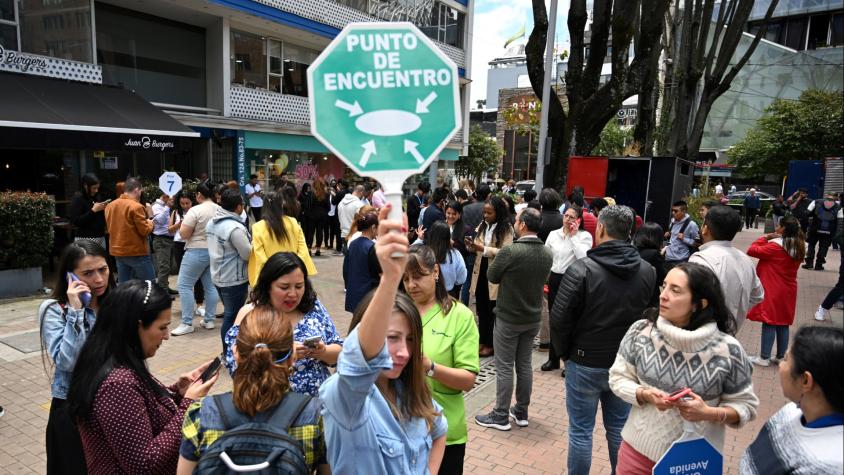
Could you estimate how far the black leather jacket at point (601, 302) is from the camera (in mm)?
3436

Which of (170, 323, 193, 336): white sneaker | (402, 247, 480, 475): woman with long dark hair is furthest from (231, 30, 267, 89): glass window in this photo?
(402, 247, 480, 475): woman with long dark hair

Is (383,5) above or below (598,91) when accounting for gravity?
above

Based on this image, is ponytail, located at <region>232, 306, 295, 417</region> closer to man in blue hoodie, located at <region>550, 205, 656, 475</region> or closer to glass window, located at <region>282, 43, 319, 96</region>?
man in blue hoodie, located at <region>550, 205, 656, 475</region>

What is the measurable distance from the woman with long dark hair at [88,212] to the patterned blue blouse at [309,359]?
19.3 ft

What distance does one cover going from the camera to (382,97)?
5.39 feet

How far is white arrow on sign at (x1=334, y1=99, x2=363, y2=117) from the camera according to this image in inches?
64.4

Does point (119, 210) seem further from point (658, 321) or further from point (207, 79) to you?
point (207, 79)

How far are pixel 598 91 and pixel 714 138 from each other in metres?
3.82

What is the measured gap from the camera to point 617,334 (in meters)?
3.44

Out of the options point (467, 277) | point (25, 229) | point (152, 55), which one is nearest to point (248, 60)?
point (152, 55)

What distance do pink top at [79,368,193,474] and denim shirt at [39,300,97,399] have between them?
0.73 m

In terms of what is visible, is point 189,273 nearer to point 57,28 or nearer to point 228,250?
point 228,250

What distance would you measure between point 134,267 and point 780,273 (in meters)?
7.86

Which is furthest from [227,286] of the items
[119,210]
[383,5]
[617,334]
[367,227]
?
[383,5]
